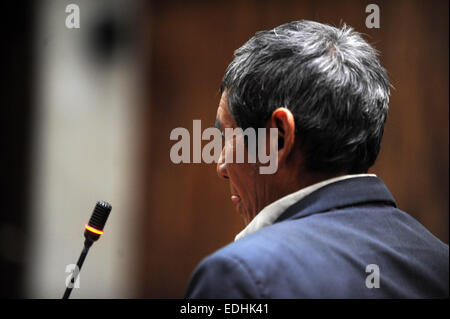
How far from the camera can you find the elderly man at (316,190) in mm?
735

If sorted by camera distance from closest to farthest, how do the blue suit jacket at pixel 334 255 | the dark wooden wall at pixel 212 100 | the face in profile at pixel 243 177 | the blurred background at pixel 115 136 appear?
the blue suit jacket at pixel 334 255
the face in profile at pixel 243 177
the dark wooden wall at pixel 212 100
the blurred background at pixel 115 136

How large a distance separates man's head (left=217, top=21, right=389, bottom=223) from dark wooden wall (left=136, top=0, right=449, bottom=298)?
1.36 metres

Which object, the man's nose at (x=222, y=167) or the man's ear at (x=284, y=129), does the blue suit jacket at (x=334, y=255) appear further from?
the man's nose at (x=222, y=167)

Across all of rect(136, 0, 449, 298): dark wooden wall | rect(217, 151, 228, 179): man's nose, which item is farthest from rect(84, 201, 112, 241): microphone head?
rect(136, 0, 449, 298): dark wooden wall

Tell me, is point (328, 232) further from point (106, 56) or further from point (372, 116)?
point (106, 56)

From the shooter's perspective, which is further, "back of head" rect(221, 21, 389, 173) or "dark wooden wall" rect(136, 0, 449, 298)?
"dark wooden wall" rect(136, 0, 449, 298)

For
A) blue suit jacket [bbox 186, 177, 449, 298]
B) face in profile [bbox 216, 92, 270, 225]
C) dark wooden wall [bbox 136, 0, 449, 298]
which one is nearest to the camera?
blue suit jacket [bbox 186, 177, 449, 298]

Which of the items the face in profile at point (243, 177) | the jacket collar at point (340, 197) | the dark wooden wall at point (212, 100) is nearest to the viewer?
the jacket collar at point (340, 197)

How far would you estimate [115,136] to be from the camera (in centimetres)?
268

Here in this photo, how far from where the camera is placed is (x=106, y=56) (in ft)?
8.91

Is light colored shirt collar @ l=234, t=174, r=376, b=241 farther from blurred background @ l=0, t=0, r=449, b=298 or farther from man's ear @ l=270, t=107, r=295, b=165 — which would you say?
blurred background @ l=0, t=0, r=449, b=298

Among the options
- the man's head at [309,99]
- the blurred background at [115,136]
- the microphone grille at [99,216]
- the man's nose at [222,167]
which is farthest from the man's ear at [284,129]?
the blurred background at [115,136]

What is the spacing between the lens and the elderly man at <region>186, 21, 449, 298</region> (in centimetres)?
74

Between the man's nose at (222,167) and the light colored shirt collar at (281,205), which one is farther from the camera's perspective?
the man's nose at (222,167)
